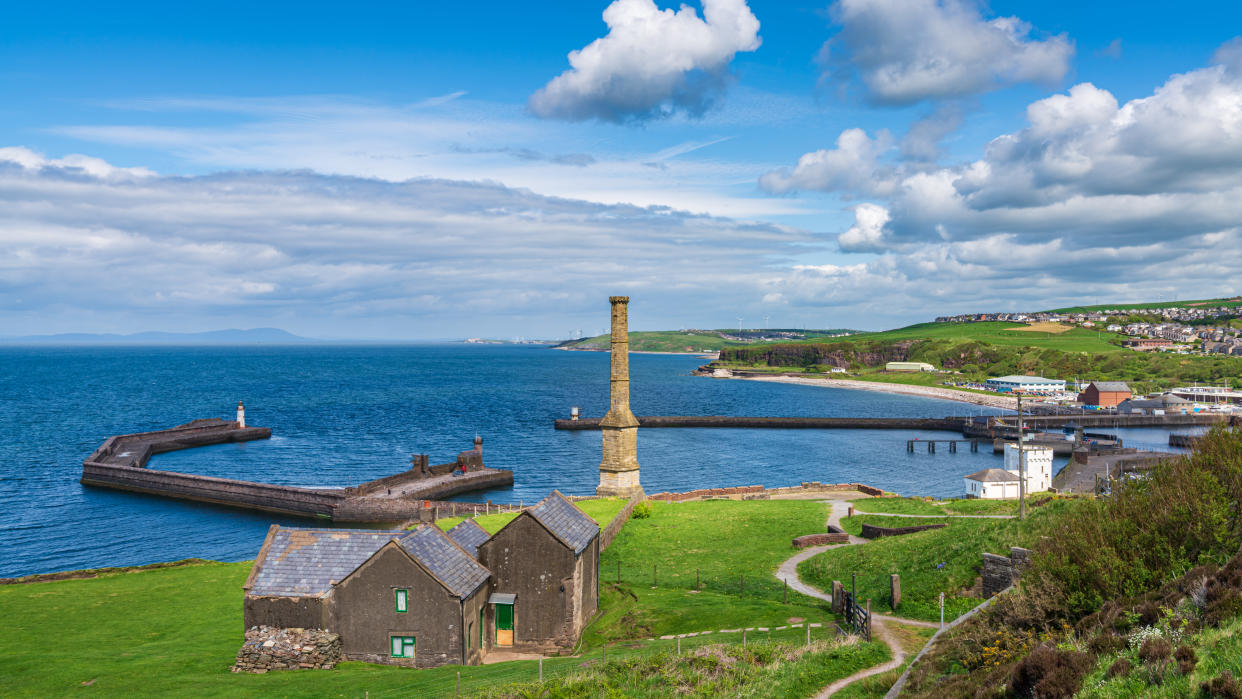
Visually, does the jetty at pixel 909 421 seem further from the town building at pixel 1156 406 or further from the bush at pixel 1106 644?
the bush at pixel 1106 644

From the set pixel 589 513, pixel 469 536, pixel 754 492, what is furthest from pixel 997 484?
pixel 469 536

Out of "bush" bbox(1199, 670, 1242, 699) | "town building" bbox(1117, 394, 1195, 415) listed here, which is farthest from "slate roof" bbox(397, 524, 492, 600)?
"town building" bbox(1117, 394, 1195, 415)

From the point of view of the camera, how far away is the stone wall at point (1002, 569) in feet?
74.5

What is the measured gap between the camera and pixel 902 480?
257 feet

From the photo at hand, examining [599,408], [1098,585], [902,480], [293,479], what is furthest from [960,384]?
[1098,585]

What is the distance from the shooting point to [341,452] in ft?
292

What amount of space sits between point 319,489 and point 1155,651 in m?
59.8

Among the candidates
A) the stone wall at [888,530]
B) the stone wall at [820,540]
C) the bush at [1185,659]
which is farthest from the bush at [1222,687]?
the stone wall at [820,540]

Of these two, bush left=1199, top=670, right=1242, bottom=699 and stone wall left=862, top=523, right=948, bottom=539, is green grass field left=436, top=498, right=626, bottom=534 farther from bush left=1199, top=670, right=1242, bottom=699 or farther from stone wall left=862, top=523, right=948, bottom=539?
bush left=1199, top=670, right=1242, bottom=699

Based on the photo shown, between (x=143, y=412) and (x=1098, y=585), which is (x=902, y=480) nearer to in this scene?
(x=1098, y=585)

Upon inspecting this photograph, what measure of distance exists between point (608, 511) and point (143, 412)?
363 feet

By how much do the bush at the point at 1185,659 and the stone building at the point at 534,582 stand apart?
17228 mm

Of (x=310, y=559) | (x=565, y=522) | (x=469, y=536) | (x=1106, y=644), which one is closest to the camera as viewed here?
(x=1106, y=644)

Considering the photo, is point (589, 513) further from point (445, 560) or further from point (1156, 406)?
point (1156, 406)
